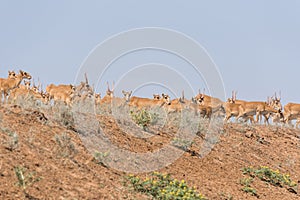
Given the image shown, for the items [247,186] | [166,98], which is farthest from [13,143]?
[166,98]

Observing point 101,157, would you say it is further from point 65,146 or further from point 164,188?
point 164,188

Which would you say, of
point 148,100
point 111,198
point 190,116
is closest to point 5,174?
point 111,198

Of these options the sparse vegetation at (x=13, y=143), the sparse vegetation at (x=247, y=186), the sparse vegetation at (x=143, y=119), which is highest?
the sparse vegetation at (x=143, y=119)

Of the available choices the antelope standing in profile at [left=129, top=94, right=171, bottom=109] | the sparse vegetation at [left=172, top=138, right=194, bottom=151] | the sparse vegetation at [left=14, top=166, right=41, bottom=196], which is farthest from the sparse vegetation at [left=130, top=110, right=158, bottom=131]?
the antelope standing in profile at [left=129, top=94, right=171, bottom=109]

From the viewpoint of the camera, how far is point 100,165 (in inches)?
510

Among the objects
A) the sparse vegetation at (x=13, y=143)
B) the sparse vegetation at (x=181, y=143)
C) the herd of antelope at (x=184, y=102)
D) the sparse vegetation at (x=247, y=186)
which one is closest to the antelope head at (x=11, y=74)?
the herd of antelope at (x=184, y=102)

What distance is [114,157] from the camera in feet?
44.7

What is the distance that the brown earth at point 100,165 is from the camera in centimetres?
1094

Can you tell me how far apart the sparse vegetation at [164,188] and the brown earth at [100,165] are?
1.00ft

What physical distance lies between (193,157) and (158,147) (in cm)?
103

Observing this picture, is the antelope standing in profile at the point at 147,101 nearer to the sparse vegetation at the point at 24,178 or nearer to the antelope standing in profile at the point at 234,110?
the antelope standing in profile at the point at 234,110

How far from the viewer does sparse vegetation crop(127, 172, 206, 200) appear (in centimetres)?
1222

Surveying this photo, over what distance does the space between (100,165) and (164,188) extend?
1530 mm

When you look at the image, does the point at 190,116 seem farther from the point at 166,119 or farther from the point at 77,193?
the point at 77,193
